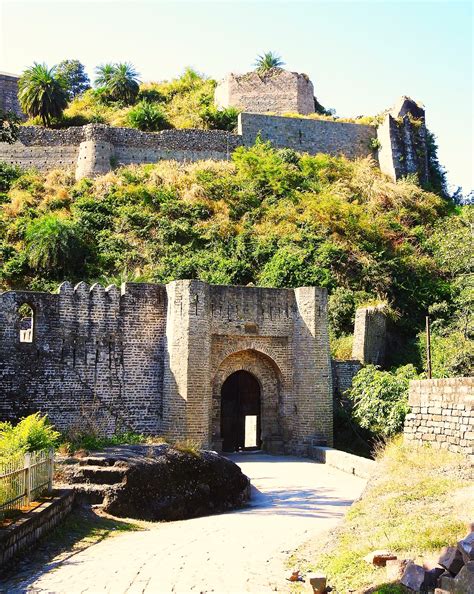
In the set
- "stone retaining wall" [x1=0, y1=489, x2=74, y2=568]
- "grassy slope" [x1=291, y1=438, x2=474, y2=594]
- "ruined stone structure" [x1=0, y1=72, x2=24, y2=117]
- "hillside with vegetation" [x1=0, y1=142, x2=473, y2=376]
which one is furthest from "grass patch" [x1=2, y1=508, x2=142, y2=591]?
"ruined stone structure" [x1=0, y1=72, x2=24, y2=117]

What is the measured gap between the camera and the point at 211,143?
134ft

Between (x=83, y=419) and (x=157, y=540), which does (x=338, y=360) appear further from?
(x=157, y=540)

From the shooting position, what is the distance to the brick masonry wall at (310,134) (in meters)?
43.0

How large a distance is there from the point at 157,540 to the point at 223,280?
62.2ft

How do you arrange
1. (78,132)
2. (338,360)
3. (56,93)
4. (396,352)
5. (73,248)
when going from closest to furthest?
1. (338,360)
2. (396,352)
3. (73,248)
4. (78,132)
5. (56,93)

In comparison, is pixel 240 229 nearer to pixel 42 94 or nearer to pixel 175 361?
pixel 175 361

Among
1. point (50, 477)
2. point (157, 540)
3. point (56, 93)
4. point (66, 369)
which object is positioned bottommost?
point (157, 540)

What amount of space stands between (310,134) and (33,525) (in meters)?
38.0

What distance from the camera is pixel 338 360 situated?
2256cm

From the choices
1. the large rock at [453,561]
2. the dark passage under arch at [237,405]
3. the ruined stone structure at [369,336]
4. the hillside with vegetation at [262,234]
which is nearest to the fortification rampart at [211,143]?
the hillside with vegetation at [262,234]

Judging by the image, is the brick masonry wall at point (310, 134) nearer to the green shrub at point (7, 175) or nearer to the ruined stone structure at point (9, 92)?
the green shrub at point (7, 175)

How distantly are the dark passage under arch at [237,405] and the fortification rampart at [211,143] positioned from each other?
67.5ft

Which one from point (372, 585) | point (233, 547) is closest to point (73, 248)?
point (233, 547)

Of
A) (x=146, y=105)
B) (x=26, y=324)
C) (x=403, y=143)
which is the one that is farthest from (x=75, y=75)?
(x=26, y=324)
